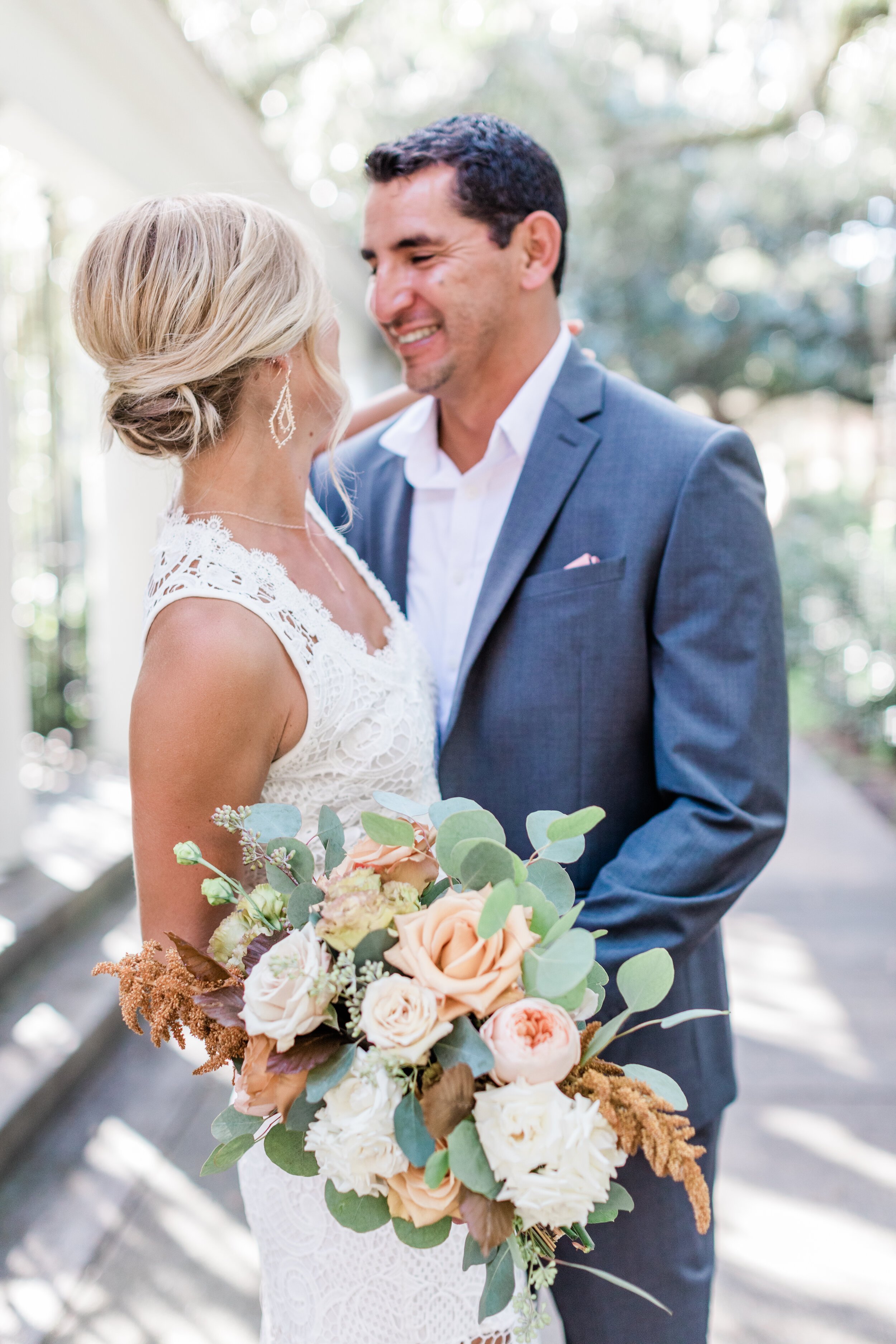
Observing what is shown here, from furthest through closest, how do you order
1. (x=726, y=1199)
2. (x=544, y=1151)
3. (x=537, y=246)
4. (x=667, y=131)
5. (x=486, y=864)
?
(x=667, y=131) < (x=726, y=1199) < (x=537, y=246) < (x=486, y=864) < (x=544, y=1151)

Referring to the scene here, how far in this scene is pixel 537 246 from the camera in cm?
199

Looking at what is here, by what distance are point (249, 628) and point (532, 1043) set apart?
646 millimetres

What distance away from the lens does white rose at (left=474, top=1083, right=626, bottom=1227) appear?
85 cm

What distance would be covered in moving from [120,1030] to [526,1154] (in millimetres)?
3590

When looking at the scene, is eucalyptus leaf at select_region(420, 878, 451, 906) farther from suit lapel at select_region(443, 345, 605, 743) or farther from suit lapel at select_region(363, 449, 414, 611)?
suit lapel at select_region(363, 449, 414, 611)

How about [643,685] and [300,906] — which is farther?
[643,685]

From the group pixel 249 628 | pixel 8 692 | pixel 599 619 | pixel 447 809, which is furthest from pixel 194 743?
pixel 8 692

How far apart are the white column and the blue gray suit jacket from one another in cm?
295

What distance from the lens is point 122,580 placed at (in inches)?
252

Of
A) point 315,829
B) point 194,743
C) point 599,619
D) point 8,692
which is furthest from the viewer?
point 8,692

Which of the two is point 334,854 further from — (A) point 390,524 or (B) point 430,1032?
(A) point 390,524

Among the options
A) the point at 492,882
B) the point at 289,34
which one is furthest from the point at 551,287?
the point at 289,34

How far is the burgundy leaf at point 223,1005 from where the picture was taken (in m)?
0.95

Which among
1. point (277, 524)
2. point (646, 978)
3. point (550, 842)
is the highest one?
point (277, 524)
